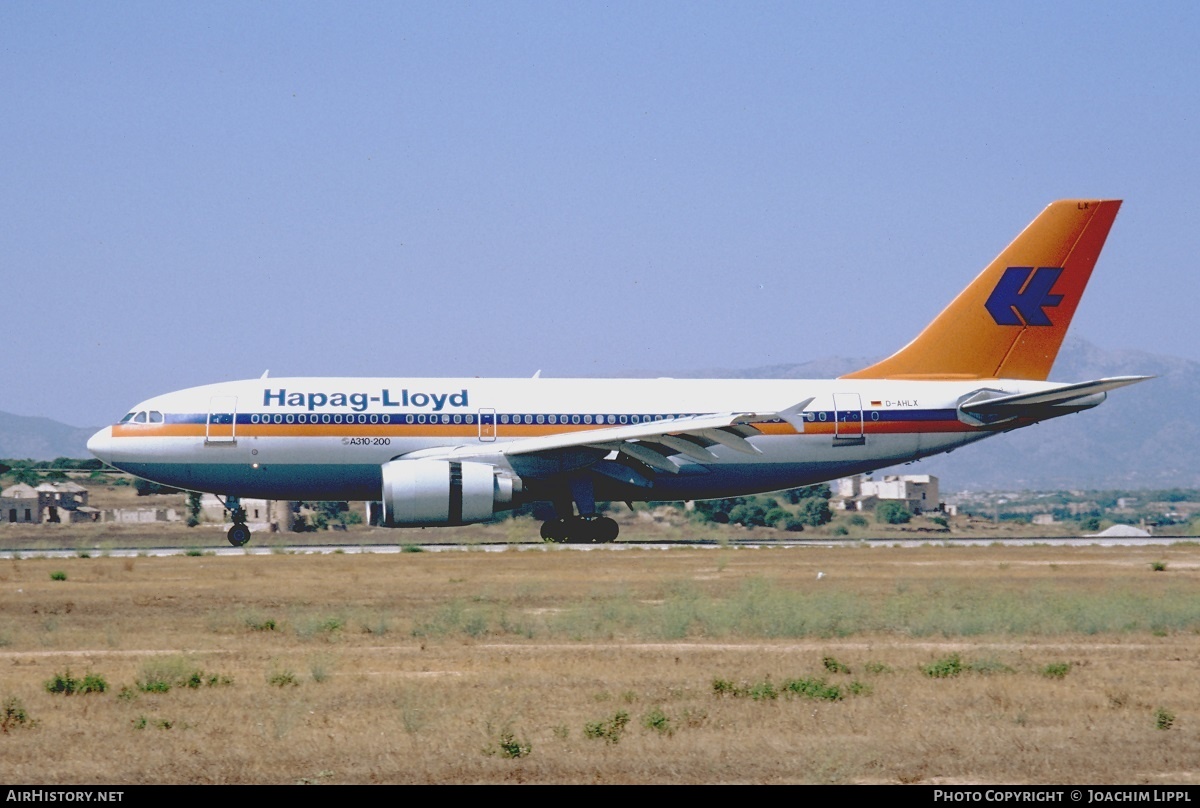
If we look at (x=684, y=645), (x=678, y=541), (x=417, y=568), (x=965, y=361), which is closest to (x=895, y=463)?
(x=965, y=361)

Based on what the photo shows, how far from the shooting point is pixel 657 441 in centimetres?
3675

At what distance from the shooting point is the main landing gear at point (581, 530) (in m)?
39.0

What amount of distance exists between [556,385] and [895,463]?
9.31m

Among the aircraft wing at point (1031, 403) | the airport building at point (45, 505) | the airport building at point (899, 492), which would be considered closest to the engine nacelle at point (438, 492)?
the aircraft wing at point (1031, 403)

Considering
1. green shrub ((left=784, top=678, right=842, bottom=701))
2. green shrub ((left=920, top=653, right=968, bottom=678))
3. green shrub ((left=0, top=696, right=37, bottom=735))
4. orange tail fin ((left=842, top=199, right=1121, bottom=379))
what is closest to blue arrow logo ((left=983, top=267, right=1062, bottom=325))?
orange tail fin ((left=842, top=199, right=1121, bottom=379))

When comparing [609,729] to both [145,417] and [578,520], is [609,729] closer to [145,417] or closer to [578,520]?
[578,520]

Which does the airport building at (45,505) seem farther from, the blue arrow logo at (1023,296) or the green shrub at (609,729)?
the green shrub at (609,729)

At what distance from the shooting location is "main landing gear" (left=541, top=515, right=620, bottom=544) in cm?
3900

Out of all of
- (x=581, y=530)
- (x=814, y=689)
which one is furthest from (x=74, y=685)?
(x=581, y=530)

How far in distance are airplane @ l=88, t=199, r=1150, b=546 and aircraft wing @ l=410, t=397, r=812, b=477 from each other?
6cm

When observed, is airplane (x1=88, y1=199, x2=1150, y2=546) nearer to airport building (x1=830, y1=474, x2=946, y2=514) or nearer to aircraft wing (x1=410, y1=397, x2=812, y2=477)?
aircraft wing (x1=410, y1=397, x2=812, y2=477)

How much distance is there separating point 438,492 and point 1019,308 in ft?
56.1

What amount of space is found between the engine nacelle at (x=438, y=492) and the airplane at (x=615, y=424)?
0.14ft
